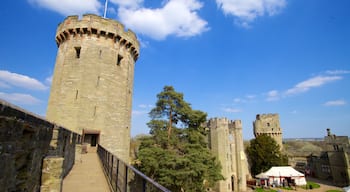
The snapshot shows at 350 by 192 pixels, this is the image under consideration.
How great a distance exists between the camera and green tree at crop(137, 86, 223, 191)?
1267 centimetres

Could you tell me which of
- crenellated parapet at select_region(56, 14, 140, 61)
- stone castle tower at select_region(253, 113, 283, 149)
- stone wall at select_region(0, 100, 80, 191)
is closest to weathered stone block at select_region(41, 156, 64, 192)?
stone wall at select_region(0, 100, 80, 191)

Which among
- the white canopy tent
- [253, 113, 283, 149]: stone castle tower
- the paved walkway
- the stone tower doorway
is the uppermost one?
[253, 113, 283, 149]: stone castle tower

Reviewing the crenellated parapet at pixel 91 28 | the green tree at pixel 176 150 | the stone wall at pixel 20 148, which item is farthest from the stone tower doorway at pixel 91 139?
the stone wall at pixel 20 148

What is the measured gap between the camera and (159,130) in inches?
599

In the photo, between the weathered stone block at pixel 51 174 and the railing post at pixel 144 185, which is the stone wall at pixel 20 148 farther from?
the railing post at pixel 144 185

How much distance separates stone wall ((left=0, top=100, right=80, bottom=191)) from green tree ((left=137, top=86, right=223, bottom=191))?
10029mm

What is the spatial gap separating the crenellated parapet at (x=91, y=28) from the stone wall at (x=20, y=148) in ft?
41.6

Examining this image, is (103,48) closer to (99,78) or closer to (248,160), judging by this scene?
(99,78)

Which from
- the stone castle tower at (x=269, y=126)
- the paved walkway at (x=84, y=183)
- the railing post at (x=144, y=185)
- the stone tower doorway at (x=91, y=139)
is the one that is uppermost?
the stone castle tower at (x=269, y=126)

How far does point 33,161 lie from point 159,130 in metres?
12.4

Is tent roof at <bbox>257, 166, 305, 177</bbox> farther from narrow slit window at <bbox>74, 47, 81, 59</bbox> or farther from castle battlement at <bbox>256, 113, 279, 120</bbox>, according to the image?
narrow slit window at <bbox>74, 47, 81, 59</bbox>

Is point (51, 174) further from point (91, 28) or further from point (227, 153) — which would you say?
point (227, 153)

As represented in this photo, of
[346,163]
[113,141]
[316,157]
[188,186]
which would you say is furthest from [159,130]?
[316,157]

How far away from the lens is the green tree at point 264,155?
1185 inches
